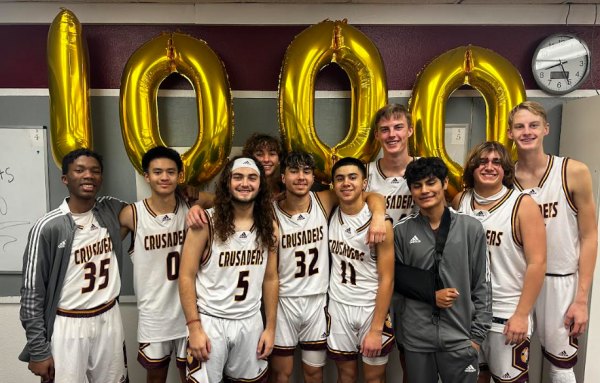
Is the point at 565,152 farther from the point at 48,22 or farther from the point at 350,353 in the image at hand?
the point at 48,22

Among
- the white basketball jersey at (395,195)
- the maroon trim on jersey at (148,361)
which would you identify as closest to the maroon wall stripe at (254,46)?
the white basketball jersey at (395,195)

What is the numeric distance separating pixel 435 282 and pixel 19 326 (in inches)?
131

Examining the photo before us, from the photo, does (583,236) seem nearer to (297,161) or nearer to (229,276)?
(297,161)

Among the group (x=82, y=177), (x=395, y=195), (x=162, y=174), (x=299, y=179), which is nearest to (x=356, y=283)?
(x=395, y=195)

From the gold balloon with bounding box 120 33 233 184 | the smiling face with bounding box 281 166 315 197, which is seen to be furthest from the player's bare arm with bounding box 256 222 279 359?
the gold balloon with bounding box 120 33 233 184

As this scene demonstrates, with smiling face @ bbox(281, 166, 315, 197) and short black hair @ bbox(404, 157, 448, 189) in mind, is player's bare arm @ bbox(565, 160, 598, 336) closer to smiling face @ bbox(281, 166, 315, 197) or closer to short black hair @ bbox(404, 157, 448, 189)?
short black hair @ bbox(404, 157, 448, 189)

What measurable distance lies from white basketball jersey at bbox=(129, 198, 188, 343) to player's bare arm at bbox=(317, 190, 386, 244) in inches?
37.7

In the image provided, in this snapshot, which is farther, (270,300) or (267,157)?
(267,157)

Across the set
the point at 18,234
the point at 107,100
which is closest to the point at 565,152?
the point at 107,100

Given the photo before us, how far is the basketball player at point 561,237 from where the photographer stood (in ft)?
7.70

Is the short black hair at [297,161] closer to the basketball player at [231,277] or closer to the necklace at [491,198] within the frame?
the basketball player at [231,277]

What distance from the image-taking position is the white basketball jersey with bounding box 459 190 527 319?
216 centimetres

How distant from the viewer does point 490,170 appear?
7.11 ft

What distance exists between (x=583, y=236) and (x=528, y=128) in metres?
0.80
